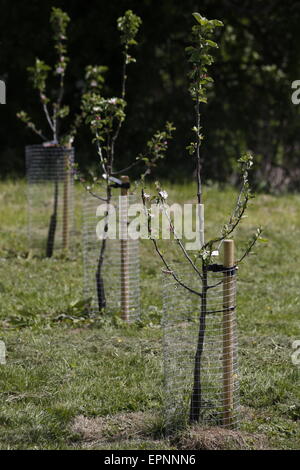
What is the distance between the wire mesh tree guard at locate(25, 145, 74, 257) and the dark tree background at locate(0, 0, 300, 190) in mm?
2069

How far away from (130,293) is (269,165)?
655cm

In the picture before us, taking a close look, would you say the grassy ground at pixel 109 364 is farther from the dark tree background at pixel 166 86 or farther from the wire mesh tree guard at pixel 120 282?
the dark tree background at pixel 166 86

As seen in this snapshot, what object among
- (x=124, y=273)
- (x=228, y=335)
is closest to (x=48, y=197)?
(x=124, y=273)

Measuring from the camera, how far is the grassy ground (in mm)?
4406

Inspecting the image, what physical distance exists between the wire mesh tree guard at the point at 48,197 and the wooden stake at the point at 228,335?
13.7 feet

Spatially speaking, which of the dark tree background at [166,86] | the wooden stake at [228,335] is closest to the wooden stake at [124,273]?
the wooden stake at [228,335]

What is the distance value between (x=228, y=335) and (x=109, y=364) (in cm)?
135

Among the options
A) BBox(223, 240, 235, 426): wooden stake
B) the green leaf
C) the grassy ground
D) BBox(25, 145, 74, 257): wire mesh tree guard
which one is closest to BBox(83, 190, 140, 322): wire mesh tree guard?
the grassy ground

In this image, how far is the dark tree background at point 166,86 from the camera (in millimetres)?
12633

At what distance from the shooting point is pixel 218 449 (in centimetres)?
416

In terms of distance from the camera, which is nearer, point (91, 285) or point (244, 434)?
point (244, 434)

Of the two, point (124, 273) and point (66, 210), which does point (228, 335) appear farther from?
point (66, 210)
